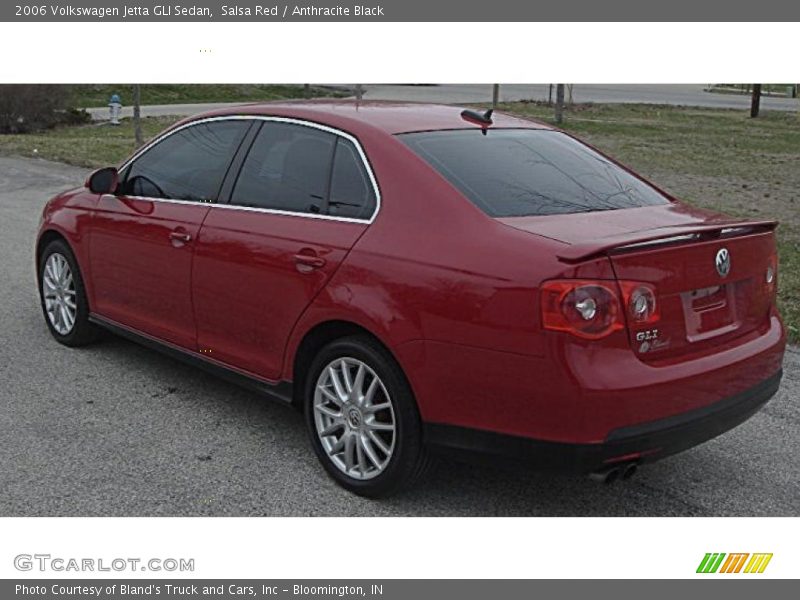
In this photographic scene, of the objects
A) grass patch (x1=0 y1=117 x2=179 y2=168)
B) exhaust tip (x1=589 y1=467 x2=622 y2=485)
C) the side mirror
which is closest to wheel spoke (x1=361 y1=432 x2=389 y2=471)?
exhaust tip (x1=589 y1=467 x2=622 y2=485)

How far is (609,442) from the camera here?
3.43 metres

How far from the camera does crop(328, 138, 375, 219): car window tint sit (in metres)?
4.17

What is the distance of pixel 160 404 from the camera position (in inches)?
207

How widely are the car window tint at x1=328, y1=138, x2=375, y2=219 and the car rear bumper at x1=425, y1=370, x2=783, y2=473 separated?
103 cm

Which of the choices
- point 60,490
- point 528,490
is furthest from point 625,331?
point 60,490

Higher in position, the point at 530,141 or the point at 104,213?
the point at 530,141

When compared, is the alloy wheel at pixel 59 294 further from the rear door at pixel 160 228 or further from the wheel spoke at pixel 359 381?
the wheel spoke at pixel 359 381

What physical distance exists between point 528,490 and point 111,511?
1.83 m

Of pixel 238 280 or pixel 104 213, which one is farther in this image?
pixel 104 213

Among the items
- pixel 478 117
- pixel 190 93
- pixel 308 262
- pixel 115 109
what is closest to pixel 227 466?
pixel 308 262

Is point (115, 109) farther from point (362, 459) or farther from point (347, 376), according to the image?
point (362, 459)

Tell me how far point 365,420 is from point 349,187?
3.47 feet

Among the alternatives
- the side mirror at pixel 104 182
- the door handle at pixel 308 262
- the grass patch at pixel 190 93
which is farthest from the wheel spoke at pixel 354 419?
the grass patch at pixel 190 93

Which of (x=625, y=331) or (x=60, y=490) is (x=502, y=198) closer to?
(x=625, y=331)
